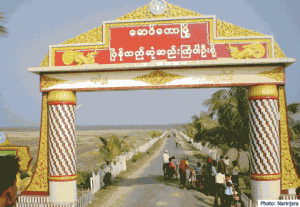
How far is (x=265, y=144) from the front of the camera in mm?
9438

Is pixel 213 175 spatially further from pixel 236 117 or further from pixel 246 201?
pixel 236 117

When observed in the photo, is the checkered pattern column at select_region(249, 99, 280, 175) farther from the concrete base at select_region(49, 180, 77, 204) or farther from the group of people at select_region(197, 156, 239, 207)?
the concrete base at select_region(49, 180, 77, 204)


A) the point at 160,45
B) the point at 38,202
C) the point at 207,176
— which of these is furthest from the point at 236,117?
the point at 38,202

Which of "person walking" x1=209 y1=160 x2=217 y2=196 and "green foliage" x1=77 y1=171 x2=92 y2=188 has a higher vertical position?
"person walking" x1=209 y1=160 x2=217 y2=196

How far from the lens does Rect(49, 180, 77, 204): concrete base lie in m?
9.89

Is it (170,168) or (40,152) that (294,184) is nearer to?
(170,168)

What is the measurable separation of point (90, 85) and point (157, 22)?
3603mm

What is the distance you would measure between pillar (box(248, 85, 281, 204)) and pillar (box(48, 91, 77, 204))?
704 centimetres

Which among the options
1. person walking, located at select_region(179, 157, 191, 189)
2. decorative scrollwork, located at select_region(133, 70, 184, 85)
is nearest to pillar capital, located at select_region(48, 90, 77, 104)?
decorative scrollwork, located at select_region(133, 70, 184, 85)

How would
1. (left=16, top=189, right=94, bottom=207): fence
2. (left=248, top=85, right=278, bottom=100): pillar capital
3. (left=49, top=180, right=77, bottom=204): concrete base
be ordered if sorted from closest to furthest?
(left=248, top=85, right=278, bottom=100): pillar capital → (left=16, top=189, right=94, bottom=207): fence → (left=49, top=180, right=77, bottom=204): concrete base

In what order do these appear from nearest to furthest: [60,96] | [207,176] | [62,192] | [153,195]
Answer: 1. [62,192]
2. [60,96]
3. [153,195]
4. [207,176]

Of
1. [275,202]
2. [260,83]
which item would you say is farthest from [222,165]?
[260,83]

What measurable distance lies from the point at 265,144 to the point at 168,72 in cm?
452

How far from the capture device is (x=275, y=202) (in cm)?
911
